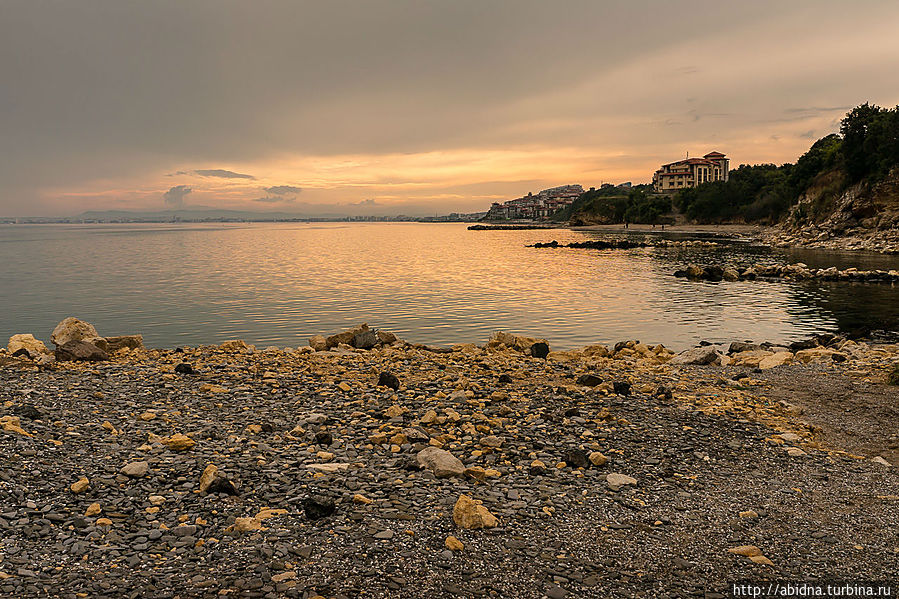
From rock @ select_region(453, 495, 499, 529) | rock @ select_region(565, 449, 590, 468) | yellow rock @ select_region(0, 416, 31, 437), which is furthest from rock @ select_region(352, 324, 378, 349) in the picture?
rock @ select_region(453, 495, 499, 529)

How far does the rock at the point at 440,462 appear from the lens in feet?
28.8

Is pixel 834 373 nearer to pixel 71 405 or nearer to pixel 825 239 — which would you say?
pixel 71 405

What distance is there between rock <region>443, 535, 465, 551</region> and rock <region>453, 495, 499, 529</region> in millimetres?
386

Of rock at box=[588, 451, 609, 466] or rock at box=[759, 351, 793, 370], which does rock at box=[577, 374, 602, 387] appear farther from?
rock at box=[759, 351, 793, 370]

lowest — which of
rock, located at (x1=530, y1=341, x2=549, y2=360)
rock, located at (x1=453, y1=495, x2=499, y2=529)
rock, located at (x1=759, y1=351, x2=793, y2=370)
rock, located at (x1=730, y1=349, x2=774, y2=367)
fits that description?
rock, located at (x1=730, y1=349, x2=774, y2=367)

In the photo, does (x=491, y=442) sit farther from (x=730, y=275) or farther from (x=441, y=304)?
(x=730, y=275)

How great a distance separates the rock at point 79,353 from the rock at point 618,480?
612 inches

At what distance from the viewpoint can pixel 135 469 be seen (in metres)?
8.40

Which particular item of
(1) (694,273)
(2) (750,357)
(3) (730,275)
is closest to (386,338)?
(2) (750,357)

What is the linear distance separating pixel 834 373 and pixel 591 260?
60368 millimetres

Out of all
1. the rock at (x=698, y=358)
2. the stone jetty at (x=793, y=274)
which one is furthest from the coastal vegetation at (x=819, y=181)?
the rock at (x=698, y=358)

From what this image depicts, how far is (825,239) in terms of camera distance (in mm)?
85250

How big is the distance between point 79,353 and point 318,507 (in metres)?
13.4

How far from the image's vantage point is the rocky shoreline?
630 cm
